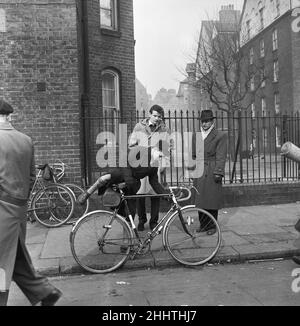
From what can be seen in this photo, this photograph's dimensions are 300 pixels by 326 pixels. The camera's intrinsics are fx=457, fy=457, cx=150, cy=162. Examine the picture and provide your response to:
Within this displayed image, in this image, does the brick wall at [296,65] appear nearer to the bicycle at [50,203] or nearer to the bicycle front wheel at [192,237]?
the bicycle at [50,203]

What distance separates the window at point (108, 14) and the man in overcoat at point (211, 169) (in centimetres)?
724

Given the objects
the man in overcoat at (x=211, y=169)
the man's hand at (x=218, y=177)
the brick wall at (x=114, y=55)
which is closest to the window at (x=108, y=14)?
the brick wall at (x=114, y=55)

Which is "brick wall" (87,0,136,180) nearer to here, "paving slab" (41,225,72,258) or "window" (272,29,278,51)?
"paving slab" (41,225,72,258)

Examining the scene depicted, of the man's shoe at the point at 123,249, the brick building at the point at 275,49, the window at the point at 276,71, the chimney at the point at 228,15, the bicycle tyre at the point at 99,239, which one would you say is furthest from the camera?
the window at the point at 276,71

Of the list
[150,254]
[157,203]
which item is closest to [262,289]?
[150,254]

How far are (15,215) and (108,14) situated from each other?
10.6m

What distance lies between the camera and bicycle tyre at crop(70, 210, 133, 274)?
548 cm

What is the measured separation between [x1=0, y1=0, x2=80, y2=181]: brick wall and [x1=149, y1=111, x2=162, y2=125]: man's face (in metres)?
2.28

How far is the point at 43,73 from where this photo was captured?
340 inches

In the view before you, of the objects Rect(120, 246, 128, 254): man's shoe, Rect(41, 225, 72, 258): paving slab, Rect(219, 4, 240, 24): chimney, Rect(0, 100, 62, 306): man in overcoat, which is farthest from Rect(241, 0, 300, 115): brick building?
Rect(0, 100, 62, 306): man in overcoat

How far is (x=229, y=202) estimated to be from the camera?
31.2 feet

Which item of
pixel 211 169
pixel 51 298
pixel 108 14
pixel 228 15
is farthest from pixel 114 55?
pixel 228 15

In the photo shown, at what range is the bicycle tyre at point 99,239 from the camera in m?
5.48

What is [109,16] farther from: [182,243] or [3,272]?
[3,272]
